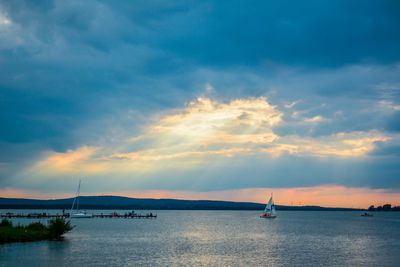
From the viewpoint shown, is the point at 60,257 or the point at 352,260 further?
the point at 352,260

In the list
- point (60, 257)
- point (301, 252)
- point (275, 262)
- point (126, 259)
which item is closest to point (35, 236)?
point (60, 257)

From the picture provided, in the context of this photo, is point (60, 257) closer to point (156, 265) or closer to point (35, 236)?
point (156, 265)

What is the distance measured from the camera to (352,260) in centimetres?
5000

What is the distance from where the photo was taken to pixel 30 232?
57969mm

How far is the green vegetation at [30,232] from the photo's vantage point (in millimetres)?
53688

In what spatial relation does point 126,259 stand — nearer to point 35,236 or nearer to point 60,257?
point 60,257

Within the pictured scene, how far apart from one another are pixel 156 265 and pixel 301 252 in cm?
2589

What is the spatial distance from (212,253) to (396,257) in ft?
87.4

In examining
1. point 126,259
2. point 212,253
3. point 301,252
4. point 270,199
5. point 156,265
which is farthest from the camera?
point 270,199

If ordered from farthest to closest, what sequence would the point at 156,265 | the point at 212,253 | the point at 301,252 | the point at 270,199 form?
the point at 270,199
the point at 301,252
the point at 212,253
the point at 156,265

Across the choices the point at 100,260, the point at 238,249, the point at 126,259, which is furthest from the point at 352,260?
the point at 100,260

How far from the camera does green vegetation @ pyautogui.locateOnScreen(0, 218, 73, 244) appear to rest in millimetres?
53688

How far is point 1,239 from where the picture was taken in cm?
5162

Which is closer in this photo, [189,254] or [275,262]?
[275,262]
